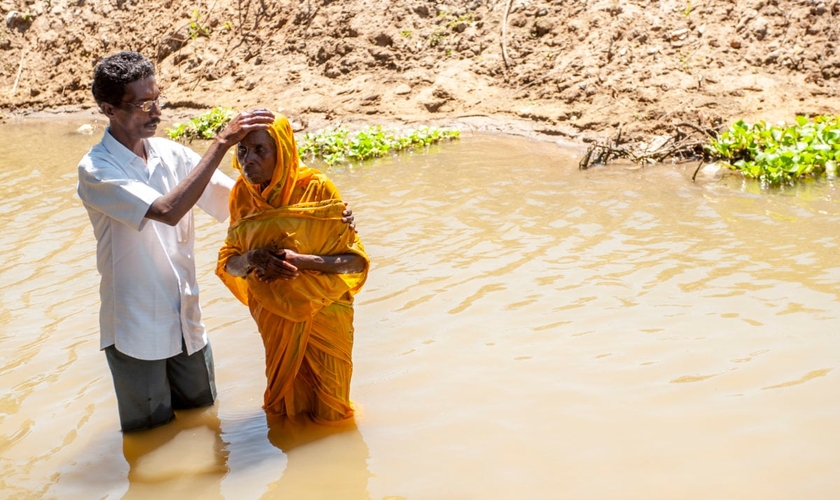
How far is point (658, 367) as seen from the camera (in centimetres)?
438

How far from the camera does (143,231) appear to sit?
335cm

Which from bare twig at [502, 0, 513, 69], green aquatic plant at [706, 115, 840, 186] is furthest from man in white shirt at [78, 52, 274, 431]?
bare twig at [502, 0, 513, 69]

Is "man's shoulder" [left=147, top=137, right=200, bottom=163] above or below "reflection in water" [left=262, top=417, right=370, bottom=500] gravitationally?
above

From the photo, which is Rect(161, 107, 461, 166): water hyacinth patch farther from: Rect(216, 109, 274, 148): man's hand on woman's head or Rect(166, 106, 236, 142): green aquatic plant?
Rect(216, 109, 274, 148): man's hand on woman's head

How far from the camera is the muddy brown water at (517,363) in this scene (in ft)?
11.5

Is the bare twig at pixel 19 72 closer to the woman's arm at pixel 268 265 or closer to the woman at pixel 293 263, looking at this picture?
the woman at pixel 293 263

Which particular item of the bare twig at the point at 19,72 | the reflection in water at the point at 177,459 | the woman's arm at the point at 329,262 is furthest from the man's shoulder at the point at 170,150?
the bare twig at the point at 19,72

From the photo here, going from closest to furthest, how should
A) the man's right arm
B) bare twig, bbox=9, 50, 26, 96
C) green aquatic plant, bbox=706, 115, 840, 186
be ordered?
1. the man's right arm
2. green aquatic plant, bbox=706, 115, 840, 186
3. bare twig, bbox=9, 50, 26, 96

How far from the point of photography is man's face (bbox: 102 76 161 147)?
3281 millimetres

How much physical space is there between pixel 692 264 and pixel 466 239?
6.21ft

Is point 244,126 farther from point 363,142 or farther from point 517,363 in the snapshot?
point 363,142

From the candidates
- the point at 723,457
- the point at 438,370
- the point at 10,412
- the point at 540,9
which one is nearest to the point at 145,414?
the point at 10,412

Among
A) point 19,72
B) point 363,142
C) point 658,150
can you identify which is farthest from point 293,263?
point 19,72

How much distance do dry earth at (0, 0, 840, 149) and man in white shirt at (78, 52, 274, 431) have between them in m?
7.39
